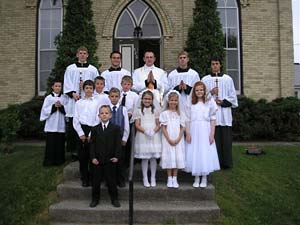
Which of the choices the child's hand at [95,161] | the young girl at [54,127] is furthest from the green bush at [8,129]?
the child's hand at [95,161]

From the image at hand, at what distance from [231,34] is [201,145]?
8380 mm

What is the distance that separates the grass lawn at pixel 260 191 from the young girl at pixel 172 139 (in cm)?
90

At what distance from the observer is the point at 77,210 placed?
625 centimetres

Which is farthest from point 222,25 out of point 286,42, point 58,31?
point 58,31

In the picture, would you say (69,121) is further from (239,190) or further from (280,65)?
(280,65)

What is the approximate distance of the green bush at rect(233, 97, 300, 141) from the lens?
12.3 metres

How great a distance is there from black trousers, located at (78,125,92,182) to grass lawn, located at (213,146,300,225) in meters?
2.36

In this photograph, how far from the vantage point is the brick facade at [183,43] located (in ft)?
45.4

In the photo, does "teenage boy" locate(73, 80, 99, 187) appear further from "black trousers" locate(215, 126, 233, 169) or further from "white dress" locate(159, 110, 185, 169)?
"black trousers" locate(215, 126, 233, 169)

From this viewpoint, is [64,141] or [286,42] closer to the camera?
[64,141]

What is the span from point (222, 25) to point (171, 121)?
824cm

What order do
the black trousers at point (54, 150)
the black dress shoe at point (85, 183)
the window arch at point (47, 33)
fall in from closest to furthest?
the black dress shoe at point (85, 183)
the black trousers at point (54, 150)
the window arch at point (47, 33)

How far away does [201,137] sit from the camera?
22.5 feet

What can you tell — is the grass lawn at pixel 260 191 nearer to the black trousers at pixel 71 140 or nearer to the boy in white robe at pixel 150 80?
the boy in white robe at pixel 150 80
